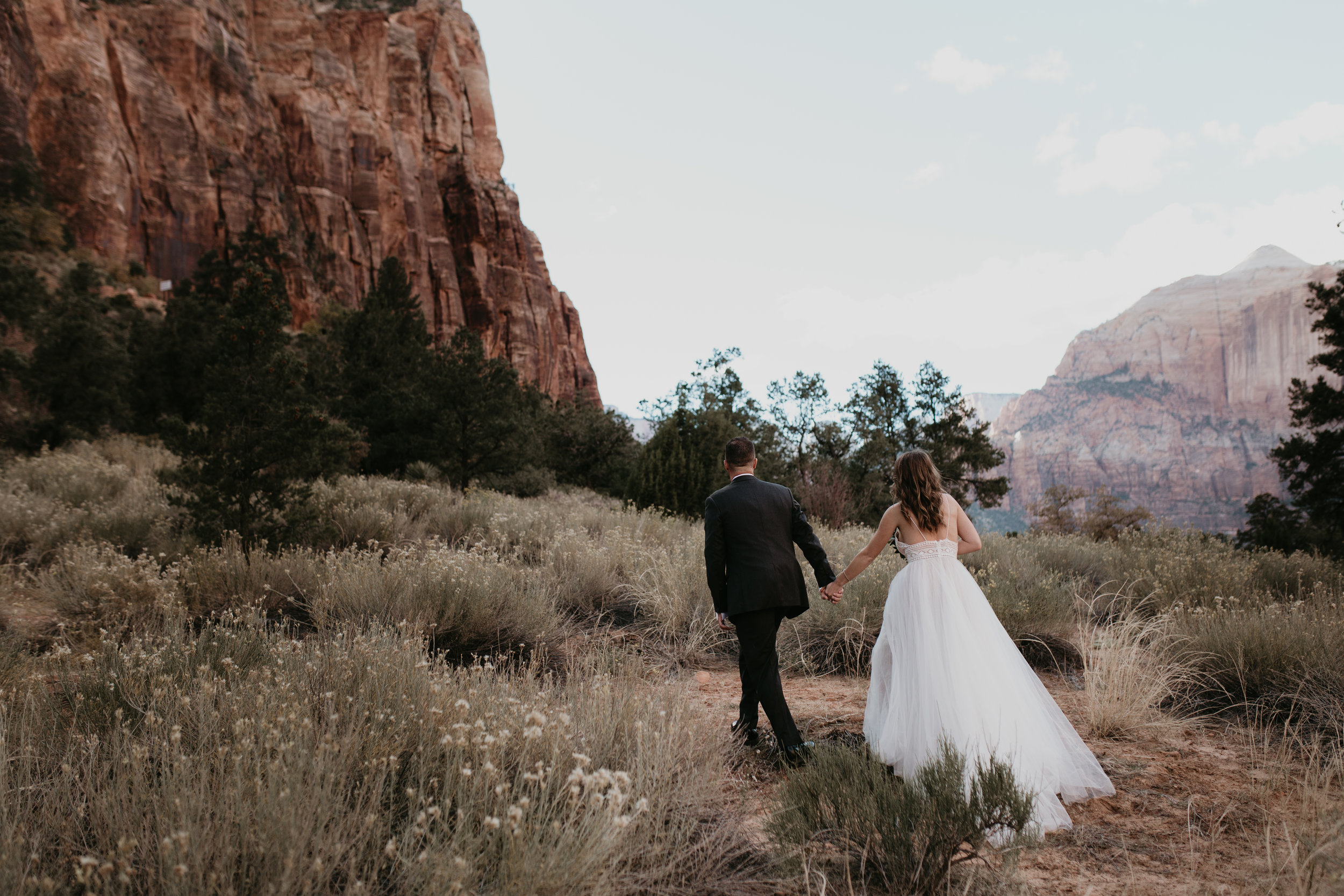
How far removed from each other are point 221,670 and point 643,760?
2500 mm

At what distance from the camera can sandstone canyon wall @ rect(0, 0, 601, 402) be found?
35531mm

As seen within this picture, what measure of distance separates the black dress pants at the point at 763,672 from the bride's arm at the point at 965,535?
1.21 metres

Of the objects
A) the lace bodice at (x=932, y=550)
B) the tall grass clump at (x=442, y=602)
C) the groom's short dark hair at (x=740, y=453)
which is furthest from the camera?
the tall grass clump at (x=442, y=602)

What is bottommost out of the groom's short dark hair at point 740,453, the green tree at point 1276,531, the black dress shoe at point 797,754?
the green tree at point 1276,531

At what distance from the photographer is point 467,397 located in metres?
17.9

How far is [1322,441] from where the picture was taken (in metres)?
14.1

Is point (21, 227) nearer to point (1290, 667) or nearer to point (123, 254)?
point (123, 254)

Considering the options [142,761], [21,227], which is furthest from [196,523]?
[21,227]

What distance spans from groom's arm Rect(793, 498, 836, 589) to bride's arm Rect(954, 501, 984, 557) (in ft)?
2.65

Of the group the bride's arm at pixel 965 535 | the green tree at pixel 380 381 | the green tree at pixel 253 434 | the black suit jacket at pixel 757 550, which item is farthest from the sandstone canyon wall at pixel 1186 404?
the green tree at pixel 253 434

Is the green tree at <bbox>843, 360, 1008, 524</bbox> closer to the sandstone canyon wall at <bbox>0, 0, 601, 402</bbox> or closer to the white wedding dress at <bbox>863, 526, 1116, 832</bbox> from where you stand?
the sandstone canyon wall at <bbox>0, 0, 601, 402</bbox>

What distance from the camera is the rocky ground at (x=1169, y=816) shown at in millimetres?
2857

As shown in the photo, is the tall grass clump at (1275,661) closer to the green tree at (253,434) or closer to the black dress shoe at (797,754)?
the black dress shoe at (797,754)

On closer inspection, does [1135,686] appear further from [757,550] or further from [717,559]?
[717,559]
